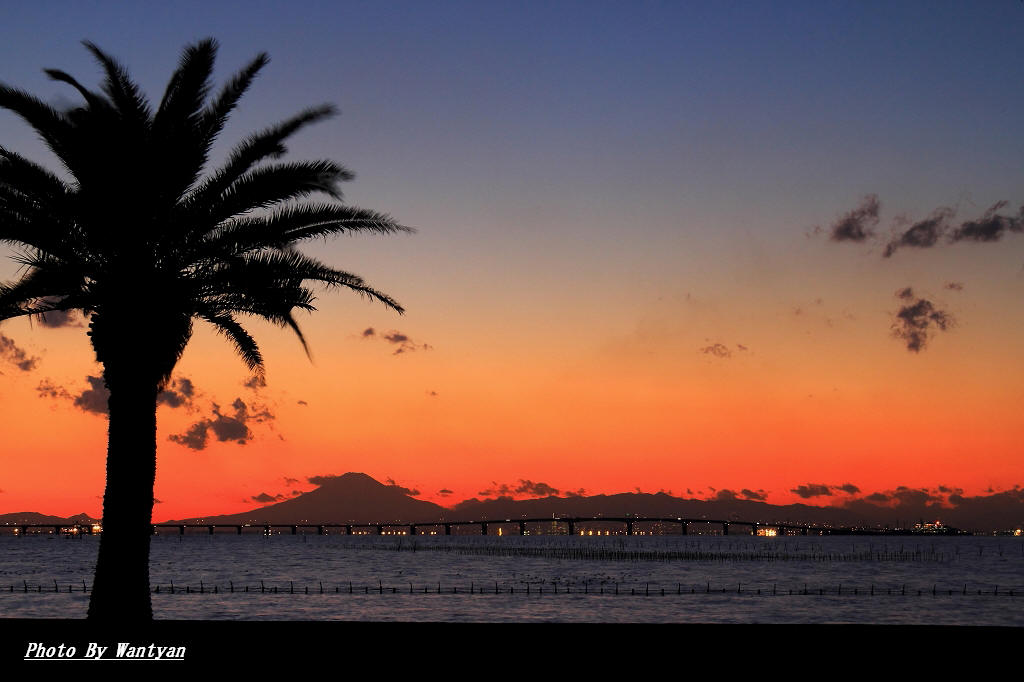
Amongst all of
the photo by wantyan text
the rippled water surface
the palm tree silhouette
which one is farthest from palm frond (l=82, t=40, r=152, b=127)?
the rippled water surface

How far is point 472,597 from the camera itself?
290ft

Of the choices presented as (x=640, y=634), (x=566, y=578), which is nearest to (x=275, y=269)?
(x=640, y=634)

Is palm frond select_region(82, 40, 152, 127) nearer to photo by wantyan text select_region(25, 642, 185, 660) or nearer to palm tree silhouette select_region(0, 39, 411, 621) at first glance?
palm tree silhouette select_region(0, 39, 411, 621)

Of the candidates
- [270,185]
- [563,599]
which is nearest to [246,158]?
[270,185]

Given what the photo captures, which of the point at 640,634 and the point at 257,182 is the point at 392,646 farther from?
the point at 257,182

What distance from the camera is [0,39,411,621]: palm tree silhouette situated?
2089 cm

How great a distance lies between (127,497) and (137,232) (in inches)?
228

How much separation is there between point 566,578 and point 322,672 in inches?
4417

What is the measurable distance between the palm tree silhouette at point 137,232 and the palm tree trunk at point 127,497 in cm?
3

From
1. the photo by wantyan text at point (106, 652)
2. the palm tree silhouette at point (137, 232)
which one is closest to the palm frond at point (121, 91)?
the palm tree silhouette at point (137, 232)

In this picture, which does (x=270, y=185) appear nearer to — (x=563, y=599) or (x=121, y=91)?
(x=121, y=91)

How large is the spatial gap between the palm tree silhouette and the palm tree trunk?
3 centimetres

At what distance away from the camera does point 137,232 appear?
21.0 metres

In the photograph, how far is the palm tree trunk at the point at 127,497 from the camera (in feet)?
68.6
